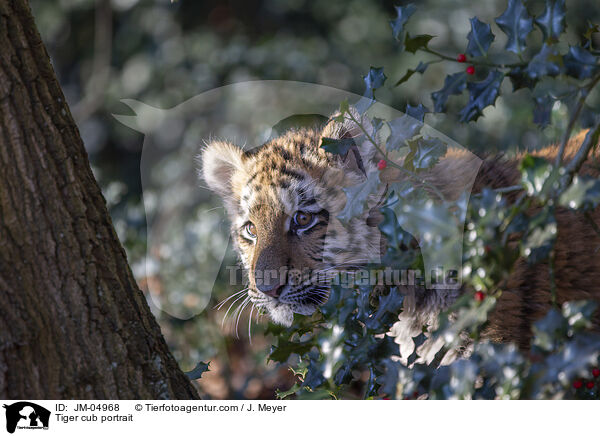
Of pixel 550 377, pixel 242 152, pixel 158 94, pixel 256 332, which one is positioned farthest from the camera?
pixel 158 94

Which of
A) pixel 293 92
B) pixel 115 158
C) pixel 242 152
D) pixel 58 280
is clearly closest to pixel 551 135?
pixel 242 152

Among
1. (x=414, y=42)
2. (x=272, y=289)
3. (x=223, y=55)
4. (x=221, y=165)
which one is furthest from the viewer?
(x=223, y=55)

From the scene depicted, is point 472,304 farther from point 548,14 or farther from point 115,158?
point 115,158

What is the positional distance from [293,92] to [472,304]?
328 centimetres

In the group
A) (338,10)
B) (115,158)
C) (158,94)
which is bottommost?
(115,158)

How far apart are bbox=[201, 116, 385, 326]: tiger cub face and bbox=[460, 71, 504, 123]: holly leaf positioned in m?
0.62

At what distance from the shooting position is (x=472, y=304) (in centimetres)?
132

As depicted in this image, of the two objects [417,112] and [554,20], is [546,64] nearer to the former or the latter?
[554,20]

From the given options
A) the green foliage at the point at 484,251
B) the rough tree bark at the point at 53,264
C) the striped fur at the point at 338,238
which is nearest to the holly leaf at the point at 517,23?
the green foliage at the point at 484,251

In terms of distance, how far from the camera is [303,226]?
2.53 meters

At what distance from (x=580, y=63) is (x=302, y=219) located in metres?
1.26

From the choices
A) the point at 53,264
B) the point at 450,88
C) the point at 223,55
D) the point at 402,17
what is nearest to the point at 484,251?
the point at 450,88
